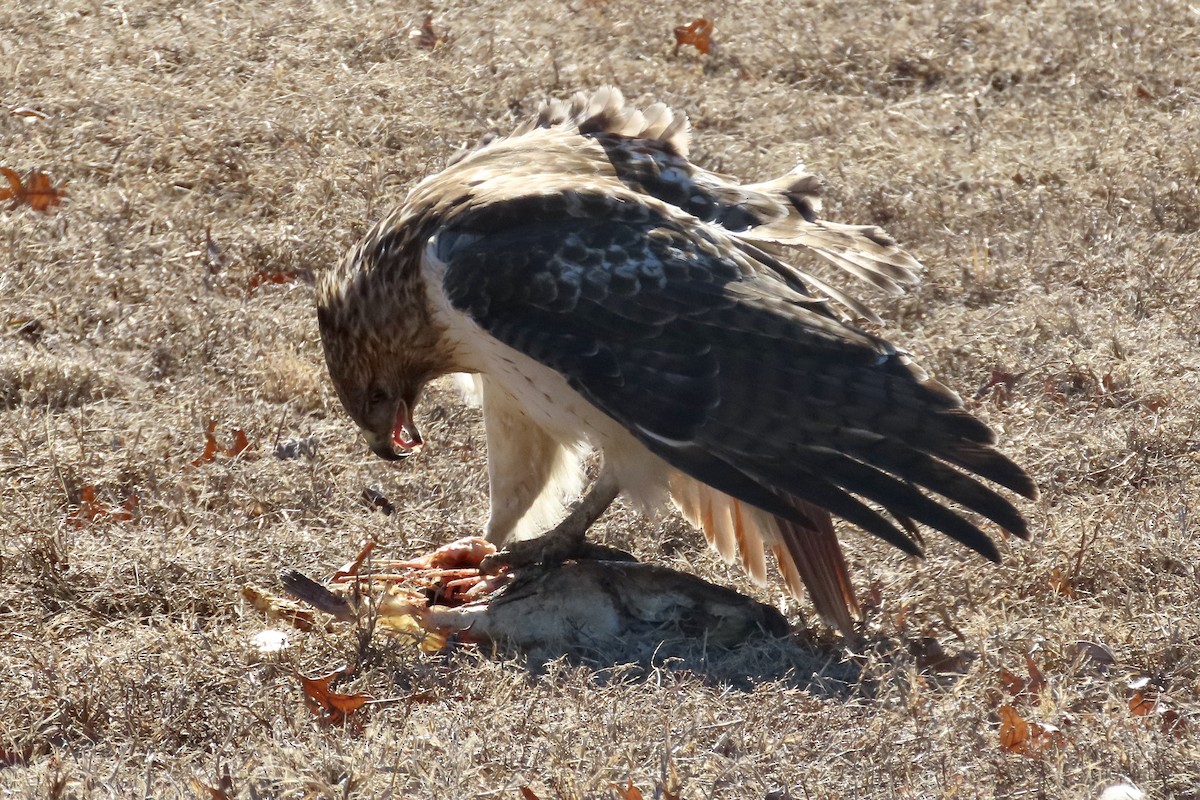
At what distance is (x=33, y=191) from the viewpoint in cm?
659

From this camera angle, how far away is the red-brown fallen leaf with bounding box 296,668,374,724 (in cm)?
359

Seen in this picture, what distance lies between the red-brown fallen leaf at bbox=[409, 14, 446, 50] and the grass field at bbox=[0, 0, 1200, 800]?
4 centimetres

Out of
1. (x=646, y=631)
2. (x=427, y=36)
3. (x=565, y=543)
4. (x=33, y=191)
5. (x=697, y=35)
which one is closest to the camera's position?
(x=646, y=631)

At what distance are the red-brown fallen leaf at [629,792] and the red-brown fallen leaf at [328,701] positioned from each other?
0.75 meters

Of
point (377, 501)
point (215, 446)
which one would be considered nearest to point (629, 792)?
point (377, 501)

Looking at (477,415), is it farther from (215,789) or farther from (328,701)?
(215,789)

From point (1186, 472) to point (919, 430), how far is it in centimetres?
147

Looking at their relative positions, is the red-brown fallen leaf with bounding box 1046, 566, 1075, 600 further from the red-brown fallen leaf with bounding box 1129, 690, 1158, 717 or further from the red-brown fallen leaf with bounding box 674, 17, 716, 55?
the red-brown fallen leaf with bounding box 674, 17, 716, 55

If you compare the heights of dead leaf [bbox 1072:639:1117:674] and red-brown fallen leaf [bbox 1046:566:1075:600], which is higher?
dead leaf [bbox 1072:639:1117:674]

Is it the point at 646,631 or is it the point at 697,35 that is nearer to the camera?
the point at 646,631

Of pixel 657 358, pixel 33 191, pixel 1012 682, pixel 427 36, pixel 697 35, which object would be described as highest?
pixel 657 358

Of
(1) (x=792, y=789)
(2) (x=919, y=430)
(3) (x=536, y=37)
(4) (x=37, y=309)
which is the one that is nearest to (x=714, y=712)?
(1) (x=792, y=789)

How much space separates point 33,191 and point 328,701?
374 cm

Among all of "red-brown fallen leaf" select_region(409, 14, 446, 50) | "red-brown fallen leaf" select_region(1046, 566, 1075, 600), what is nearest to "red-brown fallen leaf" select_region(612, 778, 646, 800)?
"red-brown fallen leaf" select_region(1046, 566, 1075, 600)
